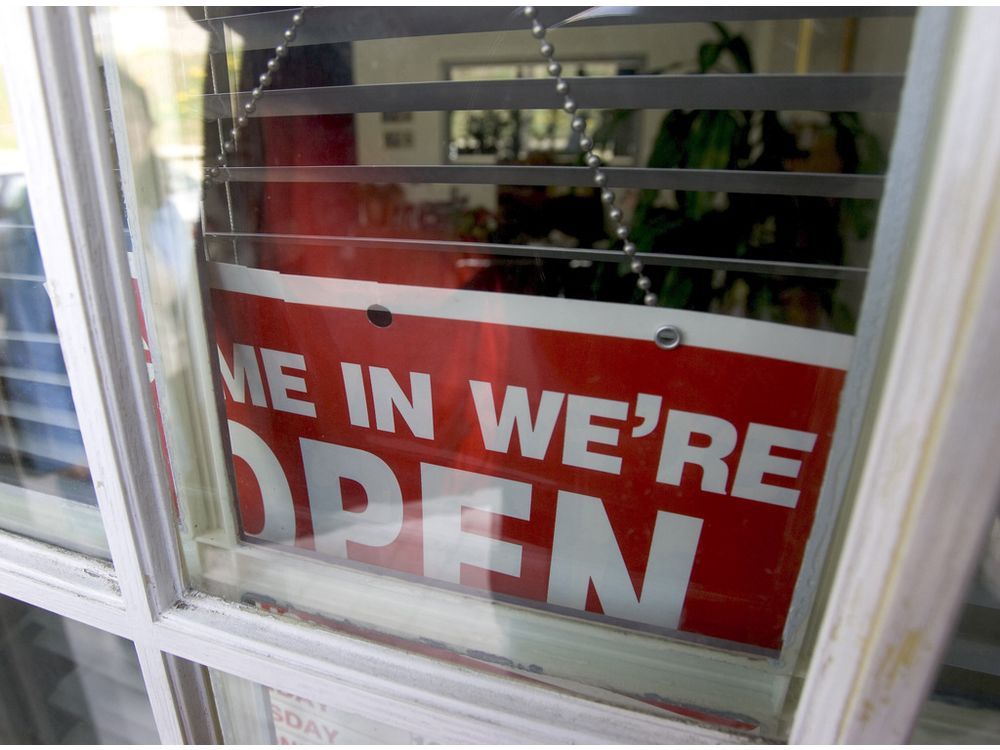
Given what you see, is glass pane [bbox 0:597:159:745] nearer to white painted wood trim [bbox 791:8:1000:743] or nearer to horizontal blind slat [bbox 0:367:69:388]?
horizontal blind slat [bbox 0:367:69:388]

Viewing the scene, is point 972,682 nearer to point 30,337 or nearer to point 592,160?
point 592,160

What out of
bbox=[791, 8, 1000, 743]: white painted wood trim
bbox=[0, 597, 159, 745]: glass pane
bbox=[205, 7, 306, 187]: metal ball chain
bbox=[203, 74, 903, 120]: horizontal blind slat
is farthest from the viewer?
bbox=[0, 597, 159, 745]: glass pane

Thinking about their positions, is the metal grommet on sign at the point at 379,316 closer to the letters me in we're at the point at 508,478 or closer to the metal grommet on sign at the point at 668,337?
the letters me in we're at the point at 508,478

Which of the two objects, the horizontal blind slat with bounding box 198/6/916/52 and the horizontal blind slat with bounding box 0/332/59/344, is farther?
the horizontal blind slat with bounding box 0/332/59/344

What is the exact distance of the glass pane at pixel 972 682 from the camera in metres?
0.45

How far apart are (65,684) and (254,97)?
97 cm

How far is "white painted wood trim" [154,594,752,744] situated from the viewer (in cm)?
50

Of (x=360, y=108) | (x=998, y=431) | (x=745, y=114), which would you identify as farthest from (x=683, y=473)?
(x=360, y=108)

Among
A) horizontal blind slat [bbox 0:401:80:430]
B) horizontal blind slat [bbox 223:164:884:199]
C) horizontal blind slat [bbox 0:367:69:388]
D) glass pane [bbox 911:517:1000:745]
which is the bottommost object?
glass pane [bbox 911:517:1000:745]

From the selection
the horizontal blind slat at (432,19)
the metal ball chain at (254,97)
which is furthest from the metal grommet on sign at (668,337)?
the metal ball chain at (254,97)

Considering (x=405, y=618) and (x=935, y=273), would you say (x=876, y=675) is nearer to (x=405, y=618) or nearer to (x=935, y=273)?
(x=935, y=273)

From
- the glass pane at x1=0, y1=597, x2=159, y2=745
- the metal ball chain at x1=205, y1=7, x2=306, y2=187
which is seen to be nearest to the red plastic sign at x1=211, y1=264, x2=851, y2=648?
the metal ball chain at x1=205, y1=7, x2=306, y2=187

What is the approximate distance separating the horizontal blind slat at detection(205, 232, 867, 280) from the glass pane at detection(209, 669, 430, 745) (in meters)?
0.48

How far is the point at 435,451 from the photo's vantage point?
596mm
